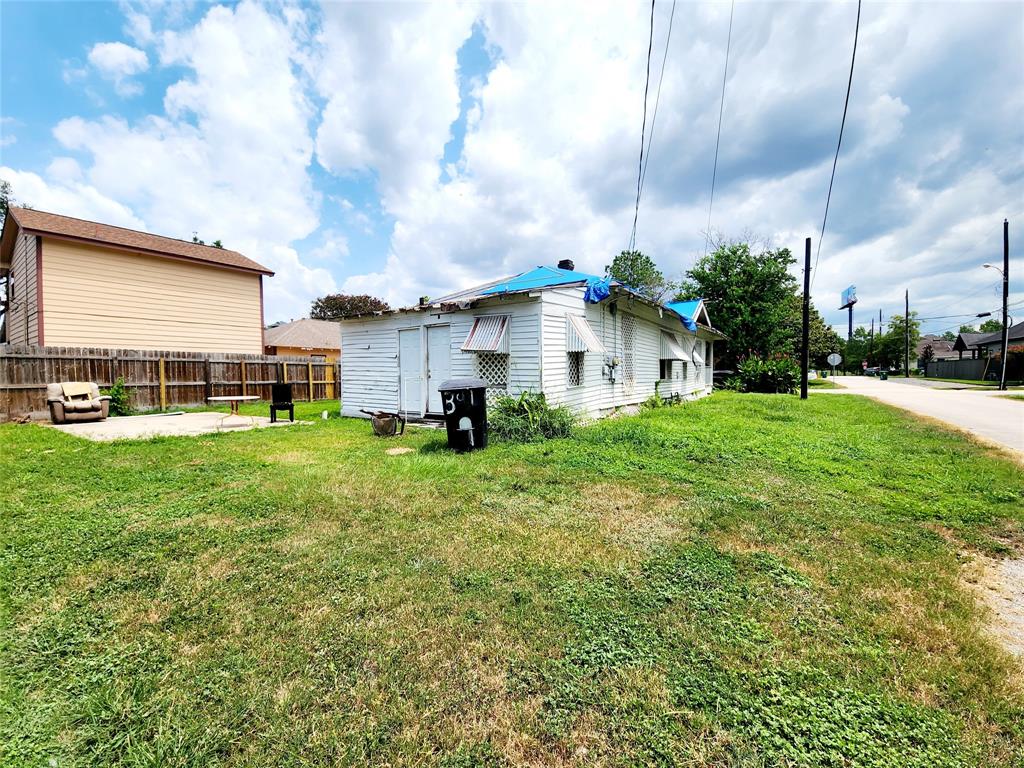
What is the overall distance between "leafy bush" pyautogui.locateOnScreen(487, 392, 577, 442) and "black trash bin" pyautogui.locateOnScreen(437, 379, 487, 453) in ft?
2.52

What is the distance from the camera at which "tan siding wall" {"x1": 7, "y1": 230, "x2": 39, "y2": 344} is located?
12945mm

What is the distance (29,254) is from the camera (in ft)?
43.2

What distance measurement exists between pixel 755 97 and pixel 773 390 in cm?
1583

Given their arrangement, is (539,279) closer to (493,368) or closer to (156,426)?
A: (493,368)

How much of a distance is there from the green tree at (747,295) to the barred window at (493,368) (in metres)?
19.5

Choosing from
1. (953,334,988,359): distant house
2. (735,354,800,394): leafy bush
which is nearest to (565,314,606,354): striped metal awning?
(735,354,800,394): leafy bush

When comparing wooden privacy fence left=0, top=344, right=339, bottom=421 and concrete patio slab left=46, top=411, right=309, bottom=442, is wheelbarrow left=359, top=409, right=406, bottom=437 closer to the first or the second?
concrete patio slab left=46, top=411, right=309, bottom=442

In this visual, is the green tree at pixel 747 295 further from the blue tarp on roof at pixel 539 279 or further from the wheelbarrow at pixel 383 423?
the wheelbarrow at pixel 383 423

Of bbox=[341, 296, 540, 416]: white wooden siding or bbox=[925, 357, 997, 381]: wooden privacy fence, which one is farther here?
bbox=[925, 357, 997, 381]: wooden privacy fence

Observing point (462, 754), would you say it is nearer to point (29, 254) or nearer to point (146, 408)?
point (146, 408)

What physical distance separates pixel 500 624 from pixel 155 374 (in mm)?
15464

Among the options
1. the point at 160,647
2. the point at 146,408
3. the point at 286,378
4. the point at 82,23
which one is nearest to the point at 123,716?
the point at 160,647

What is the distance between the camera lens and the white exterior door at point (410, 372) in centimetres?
988

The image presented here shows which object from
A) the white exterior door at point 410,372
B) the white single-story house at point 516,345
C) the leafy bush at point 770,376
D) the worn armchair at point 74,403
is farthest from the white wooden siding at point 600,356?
the worn armchair at point 74,403
